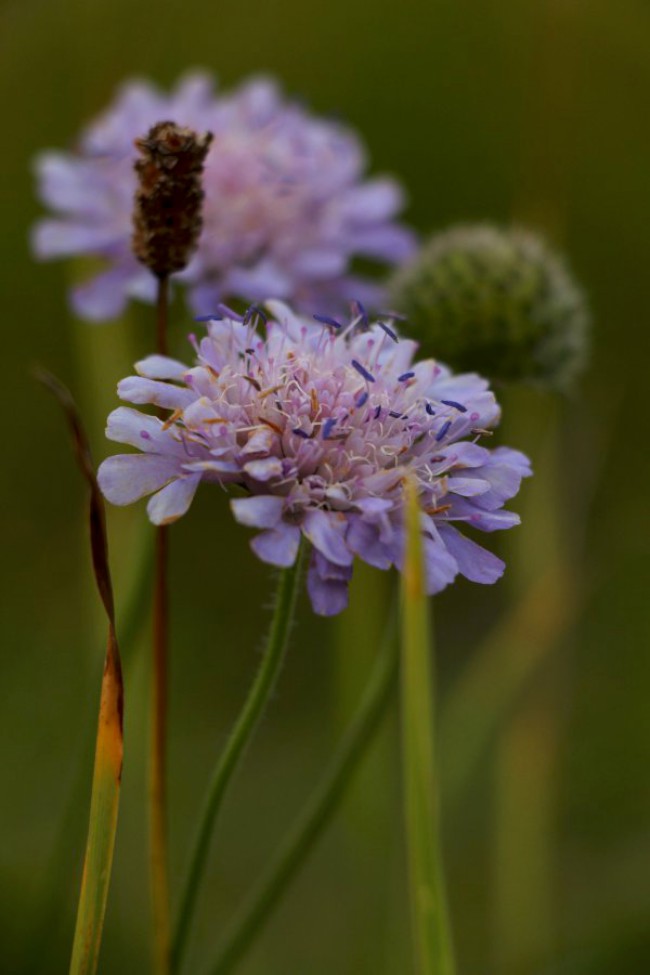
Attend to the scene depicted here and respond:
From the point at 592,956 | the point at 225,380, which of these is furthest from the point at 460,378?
the point at 592,956

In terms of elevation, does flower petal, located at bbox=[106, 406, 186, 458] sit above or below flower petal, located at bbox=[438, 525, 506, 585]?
above

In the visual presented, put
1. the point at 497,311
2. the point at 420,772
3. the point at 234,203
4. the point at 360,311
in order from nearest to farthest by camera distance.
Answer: the point at 420,772, the point at 360,311, the point at 497,311, the point at 234,203

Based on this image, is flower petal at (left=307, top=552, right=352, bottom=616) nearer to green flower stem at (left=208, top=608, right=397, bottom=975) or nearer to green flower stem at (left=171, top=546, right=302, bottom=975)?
green flower stem at (left=171, top=546, right=302, bottom=975)

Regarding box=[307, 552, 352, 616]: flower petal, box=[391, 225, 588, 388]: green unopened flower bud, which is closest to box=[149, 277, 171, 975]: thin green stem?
box=[307, 552, 352, 616]: flower petal

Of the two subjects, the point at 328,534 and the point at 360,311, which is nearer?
the point at 328,534

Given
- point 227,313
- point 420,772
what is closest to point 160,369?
point 227,313

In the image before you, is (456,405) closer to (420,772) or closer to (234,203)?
(420,772)
